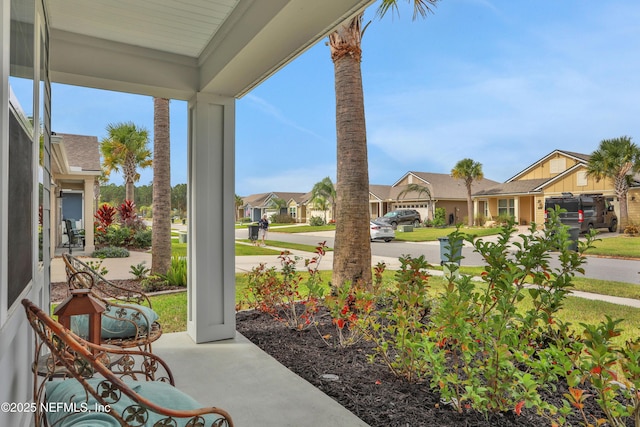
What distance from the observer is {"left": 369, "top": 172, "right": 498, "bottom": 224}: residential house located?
17.4 metres

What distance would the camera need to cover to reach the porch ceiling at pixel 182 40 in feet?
6.79

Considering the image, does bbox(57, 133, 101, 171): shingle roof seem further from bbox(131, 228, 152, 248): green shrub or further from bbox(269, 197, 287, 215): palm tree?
bbox(269, 197, 287, 215): palm tree

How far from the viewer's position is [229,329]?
355cm

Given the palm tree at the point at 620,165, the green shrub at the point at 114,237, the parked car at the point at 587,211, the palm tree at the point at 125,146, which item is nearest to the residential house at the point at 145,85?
the parked car at the point at 587,211

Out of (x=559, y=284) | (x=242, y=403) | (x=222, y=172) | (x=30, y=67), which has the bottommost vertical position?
(x=242, y=403)

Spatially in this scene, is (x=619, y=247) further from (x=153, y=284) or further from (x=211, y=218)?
(x=153, y=284)

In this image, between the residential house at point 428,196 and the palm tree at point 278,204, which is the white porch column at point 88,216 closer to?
the residential house at point 428,196

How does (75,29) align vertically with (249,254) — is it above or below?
above

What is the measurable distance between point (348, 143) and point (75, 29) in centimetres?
275

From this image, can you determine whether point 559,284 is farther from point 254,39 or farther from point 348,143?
point 348,143

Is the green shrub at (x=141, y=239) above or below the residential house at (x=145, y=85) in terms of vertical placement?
below

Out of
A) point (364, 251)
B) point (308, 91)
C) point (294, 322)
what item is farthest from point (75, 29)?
point (308, 91)

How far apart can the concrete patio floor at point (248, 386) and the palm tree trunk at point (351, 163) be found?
1.56 meters

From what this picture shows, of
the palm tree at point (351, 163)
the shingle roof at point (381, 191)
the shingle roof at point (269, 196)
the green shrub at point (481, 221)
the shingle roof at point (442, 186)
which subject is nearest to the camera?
the palm tree at point (351, 163)
